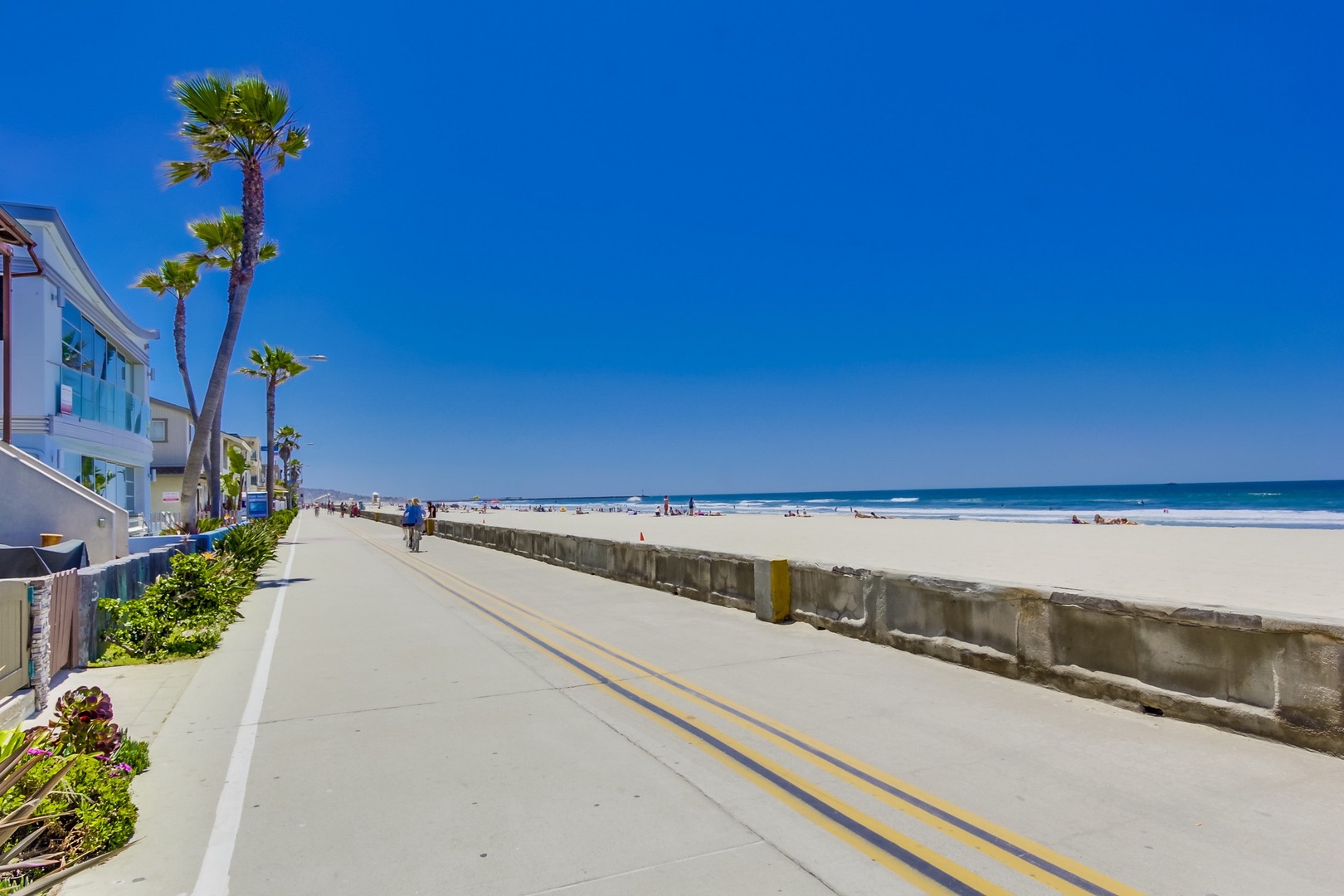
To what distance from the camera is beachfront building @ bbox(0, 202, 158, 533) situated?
761 inches

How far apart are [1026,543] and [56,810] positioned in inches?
1309

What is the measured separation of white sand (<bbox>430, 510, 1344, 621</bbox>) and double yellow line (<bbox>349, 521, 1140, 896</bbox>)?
124 inches

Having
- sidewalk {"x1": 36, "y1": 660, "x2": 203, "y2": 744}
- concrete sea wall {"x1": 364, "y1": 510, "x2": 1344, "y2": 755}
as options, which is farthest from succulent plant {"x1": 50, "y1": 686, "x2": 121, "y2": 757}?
concrete sea wall {"x1": 364, "y1": 510, "x2": 1344, "y2": 755}

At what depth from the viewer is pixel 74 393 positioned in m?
21.3

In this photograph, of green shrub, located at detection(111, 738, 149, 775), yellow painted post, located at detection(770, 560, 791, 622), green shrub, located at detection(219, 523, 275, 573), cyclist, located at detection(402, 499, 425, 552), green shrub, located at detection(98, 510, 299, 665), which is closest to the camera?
green shrub, located at detection(111, 738, 149, 775)

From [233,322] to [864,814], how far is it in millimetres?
20082

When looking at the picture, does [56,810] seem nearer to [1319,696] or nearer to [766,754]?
[766,754]

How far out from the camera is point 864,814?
181 inches

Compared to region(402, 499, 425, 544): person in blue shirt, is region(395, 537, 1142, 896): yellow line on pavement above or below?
below

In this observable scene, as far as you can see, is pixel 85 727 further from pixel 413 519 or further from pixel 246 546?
pixel 413 519

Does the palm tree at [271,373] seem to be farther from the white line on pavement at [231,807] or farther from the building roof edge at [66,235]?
the white line on pavement at [231,807]

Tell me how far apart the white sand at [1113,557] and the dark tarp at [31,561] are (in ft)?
32.8

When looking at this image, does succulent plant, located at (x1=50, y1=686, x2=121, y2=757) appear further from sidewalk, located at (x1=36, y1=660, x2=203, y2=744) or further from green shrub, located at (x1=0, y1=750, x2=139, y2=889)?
sidewalk, located at (x1=36, y1=660, x2=203, y2=744)

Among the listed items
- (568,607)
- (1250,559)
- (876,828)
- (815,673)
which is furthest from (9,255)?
(1250,559)
